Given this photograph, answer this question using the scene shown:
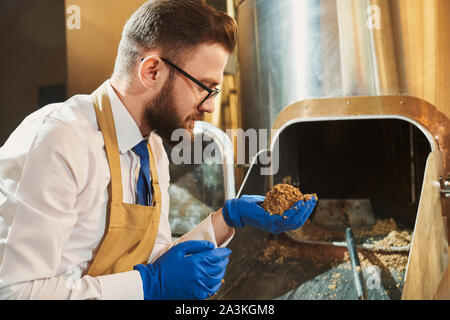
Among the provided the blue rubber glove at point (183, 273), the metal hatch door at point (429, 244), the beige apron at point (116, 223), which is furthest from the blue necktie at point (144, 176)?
the metal hatch door at point (429, 244)

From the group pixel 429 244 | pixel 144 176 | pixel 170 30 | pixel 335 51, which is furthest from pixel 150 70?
pixel 429 244

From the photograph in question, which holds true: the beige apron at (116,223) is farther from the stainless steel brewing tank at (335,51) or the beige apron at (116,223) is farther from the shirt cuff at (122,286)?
the stainless steel brewing tank at (335,51)

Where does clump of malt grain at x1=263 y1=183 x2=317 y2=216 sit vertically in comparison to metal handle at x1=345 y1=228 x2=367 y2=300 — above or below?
above

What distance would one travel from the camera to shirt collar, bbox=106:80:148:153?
32.0 inches

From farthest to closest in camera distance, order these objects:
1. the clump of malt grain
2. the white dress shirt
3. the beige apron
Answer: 1. the clump of malt grain
2. the beige apron
3. the white dress shirt

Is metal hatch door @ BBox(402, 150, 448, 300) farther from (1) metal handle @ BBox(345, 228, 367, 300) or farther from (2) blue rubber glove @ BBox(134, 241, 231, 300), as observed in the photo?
(2) blue rubber glove @ BBox(134, 241, 231, 300)

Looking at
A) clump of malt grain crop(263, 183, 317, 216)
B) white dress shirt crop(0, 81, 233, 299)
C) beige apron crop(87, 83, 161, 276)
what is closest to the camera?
white dress shirt crop(0, 81, 233, 299)

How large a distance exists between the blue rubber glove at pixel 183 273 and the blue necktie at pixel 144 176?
5.9 inches

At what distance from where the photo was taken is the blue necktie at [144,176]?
86 centimetres

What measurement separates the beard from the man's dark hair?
0.25 ft

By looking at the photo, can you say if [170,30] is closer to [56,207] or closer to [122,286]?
[56,207]

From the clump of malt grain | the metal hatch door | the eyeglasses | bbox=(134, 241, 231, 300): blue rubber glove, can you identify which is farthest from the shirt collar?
the metal hatch door

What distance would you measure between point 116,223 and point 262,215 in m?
0.39

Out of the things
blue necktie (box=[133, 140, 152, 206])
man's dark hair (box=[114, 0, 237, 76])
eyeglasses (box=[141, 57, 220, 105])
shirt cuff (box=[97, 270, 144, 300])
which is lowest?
shirt cuff (box=[97, 270, 144, 300])
